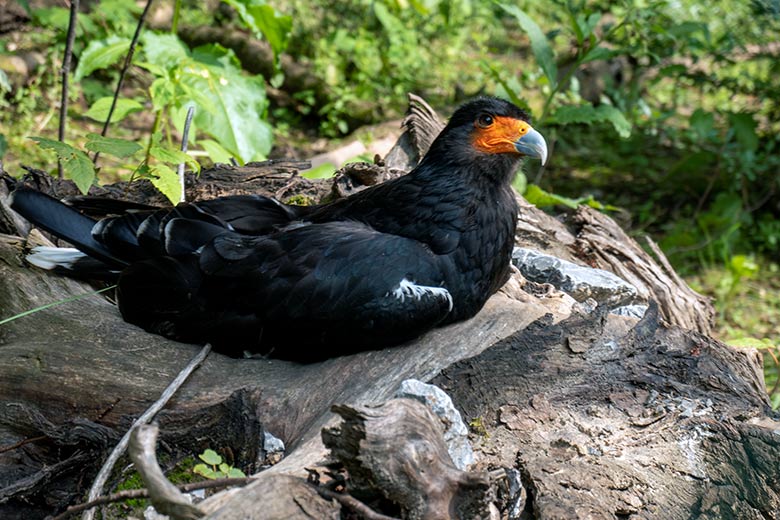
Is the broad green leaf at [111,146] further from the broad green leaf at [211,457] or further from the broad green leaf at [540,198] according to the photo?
the broad green leaf at [540,198]

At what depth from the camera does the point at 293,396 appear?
3219 millimetres

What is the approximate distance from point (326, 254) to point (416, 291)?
435 mm

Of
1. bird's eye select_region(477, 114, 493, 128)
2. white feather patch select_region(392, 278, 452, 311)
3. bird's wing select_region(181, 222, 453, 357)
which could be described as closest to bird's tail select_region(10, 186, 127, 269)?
bird's wing select_region(181, 222, 453, 357)

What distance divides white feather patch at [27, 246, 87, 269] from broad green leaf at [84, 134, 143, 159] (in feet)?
1.59

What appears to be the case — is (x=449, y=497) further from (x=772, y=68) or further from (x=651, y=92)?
(x=651, y=92)

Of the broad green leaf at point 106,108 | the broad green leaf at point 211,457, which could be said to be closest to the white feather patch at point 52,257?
the broad green leaf at point 106,108

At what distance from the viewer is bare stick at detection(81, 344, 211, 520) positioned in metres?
2.62

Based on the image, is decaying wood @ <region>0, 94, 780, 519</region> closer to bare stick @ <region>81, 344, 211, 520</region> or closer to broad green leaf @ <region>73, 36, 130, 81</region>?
bare stick @ <region>81, 344, 211, 520</region>

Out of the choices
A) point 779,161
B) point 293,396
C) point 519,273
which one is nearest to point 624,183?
point 779,161

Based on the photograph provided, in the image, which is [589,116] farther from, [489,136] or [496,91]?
[489,136]

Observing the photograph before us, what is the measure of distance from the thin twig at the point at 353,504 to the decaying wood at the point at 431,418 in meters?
0.02

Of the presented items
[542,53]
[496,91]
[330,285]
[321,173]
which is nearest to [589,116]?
[542,53]

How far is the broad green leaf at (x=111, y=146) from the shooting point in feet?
12.5

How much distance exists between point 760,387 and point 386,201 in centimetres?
183
